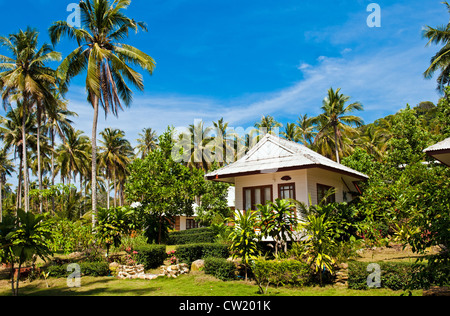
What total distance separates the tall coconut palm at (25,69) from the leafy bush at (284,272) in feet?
66.9

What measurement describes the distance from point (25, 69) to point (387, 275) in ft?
89.5

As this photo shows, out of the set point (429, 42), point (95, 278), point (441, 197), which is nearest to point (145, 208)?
point (95, 278)

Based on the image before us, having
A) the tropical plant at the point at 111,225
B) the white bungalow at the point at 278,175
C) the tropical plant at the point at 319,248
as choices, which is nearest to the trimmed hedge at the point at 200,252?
the white bungalow at the point at 278,175

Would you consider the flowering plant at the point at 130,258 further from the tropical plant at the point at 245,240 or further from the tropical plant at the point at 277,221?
the tropical plant at the point at 277,221

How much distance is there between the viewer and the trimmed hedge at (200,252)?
15680 mm

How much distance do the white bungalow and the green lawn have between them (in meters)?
4.04

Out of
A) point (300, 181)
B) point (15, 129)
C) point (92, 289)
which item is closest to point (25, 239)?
point (92, 289)

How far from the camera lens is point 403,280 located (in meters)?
10.4

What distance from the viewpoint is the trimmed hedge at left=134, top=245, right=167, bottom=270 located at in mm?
16062

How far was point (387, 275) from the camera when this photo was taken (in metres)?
10.7

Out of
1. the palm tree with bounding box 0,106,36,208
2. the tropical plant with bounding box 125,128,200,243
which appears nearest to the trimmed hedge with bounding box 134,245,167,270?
the tropical plant with bounding box 125,128,200,243

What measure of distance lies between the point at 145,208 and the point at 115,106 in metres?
7.74

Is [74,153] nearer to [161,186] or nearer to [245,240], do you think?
[161,186]
